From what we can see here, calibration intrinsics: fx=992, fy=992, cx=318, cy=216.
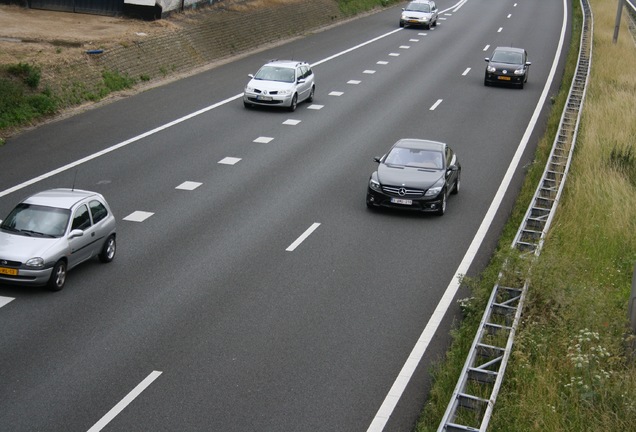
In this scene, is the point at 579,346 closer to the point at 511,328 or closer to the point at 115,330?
the point at 511,328

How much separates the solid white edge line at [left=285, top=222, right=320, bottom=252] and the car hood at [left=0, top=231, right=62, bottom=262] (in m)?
4.60

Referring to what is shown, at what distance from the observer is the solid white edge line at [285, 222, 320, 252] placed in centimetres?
1922

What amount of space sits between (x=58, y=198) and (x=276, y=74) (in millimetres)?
16942

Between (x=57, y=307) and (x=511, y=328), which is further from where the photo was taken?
(x=57, y=307)

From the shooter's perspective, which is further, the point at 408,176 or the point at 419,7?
the point at 419,7

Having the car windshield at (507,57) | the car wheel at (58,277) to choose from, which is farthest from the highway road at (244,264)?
the car windshield at (507,57)

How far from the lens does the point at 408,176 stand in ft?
73.1

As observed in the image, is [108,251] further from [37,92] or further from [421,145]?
[37,92]

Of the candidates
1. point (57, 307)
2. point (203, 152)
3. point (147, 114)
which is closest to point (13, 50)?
point (147, 114)

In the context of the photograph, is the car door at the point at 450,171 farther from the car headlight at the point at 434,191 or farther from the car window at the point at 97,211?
the car window at the point at 97,211

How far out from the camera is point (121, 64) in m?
35.2

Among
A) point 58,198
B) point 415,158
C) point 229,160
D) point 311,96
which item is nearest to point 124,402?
point 58,198

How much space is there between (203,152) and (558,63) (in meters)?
24.0

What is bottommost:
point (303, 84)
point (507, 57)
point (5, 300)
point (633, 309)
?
point (507, 57)
